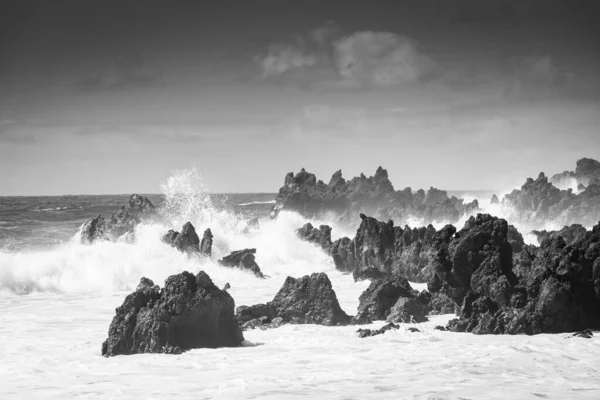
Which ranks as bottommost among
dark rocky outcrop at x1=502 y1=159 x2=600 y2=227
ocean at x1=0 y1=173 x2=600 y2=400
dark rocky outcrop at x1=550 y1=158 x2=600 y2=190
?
ocean at x1=0 y1=173 x2=600 y2=400

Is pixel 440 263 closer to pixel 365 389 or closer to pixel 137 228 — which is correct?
pixel 365 389

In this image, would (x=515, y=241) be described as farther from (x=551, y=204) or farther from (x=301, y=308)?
(x=551, y=204)

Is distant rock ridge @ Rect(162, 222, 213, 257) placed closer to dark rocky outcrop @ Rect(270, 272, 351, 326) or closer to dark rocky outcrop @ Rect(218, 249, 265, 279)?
dark rocky outcrop @ Rect(218, 249, 265, 279)

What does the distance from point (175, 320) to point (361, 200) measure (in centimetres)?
7515

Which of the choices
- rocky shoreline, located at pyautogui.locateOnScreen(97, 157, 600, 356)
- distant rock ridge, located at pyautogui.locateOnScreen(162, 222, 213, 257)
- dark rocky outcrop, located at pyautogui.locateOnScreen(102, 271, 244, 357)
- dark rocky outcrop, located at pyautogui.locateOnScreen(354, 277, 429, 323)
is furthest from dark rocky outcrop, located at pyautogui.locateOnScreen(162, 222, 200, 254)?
dark rocky outcrop, located at pyautogui.locateOnScreen(102, 271, 244, 357)

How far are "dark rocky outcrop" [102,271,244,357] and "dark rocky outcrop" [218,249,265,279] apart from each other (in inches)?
712

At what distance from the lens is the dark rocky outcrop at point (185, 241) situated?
4331 cm

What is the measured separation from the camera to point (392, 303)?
2581 centimetres

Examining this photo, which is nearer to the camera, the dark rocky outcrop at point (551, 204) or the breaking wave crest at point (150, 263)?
the breaking wave crest at point (150, 263)

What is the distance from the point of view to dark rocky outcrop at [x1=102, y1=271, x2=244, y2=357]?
20.2 m

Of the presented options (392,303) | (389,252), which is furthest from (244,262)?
(392,303)

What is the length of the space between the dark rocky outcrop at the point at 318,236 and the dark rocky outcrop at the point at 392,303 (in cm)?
2144

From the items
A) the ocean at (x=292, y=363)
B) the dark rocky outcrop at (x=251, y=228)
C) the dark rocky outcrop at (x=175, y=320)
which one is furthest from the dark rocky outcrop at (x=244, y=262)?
the dark rocky outcrop at (x=175, y=320)

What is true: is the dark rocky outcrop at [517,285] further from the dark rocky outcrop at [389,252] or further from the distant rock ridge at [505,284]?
the dark rocky outcrop at [389,252]
